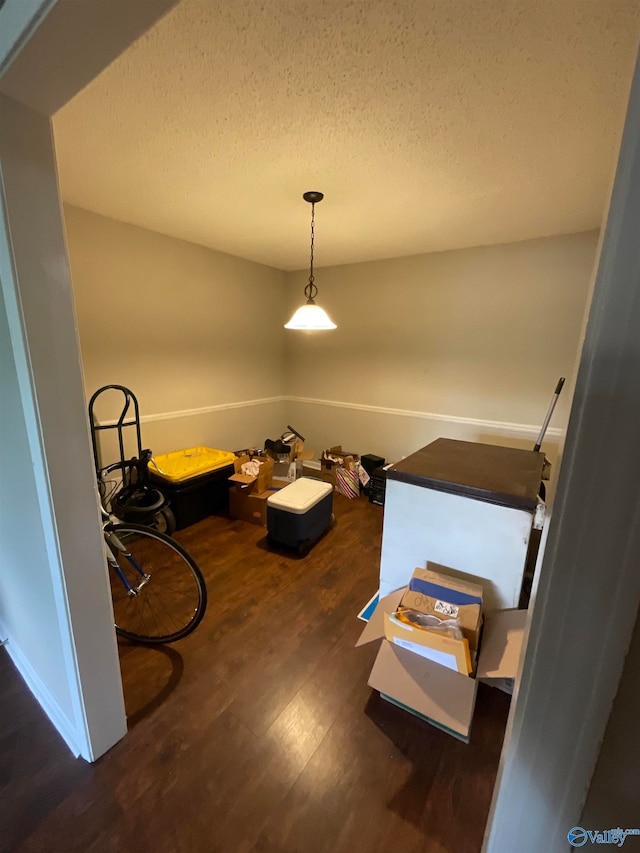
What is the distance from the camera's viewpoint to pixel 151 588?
7.12 feet

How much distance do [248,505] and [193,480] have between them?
50 cm

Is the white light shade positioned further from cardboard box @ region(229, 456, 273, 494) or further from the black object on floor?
the black object on floor

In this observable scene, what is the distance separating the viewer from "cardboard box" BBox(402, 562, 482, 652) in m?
1.35

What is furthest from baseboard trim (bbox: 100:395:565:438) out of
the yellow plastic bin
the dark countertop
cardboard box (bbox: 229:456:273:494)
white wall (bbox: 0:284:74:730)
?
white wall (bbox: 0:284:74:730)

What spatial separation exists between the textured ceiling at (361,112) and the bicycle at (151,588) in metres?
1.74

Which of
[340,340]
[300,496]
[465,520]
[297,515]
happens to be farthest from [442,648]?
[340,340]

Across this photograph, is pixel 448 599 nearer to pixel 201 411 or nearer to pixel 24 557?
pixel 24 557

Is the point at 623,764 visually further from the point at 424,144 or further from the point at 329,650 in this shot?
the point at 424,144

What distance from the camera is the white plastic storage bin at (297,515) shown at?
8.20ft

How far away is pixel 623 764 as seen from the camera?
1.17 ft

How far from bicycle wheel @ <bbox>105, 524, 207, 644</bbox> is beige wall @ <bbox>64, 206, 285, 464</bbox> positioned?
3.72 ft

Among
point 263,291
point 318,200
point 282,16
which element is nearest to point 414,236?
point 318,200

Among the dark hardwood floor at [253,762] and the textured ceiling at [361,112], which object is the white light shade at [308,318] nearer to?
the textured ceiling at [361,112]

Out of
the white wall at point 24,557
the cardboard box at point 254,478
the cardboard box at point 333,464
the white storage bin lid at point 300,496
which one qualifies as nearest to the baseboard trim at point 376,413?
the cardboard box at point 333,464
